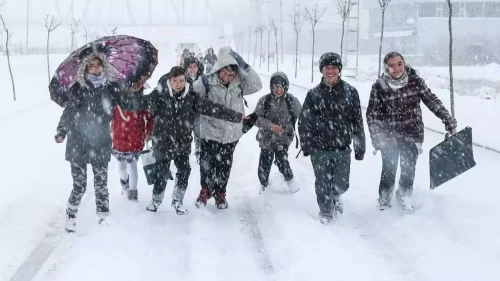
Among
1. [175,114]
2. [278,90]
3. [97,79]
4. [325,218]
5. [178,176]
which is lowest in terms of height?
[325,218]

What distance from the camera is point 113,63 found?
511cm

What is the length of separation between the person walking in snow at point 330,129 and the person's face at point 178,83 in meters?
1.24

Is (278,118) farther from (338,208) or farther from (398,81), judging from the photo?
(398,81)

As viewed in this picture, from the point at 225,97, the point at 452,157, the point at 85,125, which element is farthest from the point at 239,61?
the point at 452,157

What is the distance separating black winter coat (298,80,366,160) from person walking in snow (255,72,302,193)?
0.82 m

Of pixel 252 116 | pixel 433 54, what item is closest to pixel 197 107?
pixel 252 116

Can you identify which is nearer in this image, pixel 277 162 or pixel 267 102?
pixel 267 102

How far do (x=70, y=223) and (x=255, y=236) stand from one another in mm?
1760

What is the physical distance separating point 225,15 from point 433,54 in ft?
188

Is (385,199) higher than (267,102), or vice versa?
(267,102)

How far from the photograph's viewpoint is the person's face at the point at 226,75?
549 centimetres

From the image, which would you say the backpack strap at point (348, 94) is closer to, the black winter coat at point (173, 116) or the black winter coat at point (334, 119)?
the black winter coat at point (334, 119)

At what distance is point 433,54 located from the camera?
49.2m

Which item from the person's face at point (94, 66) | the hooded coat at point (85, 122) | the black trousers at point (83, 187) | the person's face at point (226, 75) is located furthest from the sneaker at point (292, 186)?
the person's face at point (94, 66)
